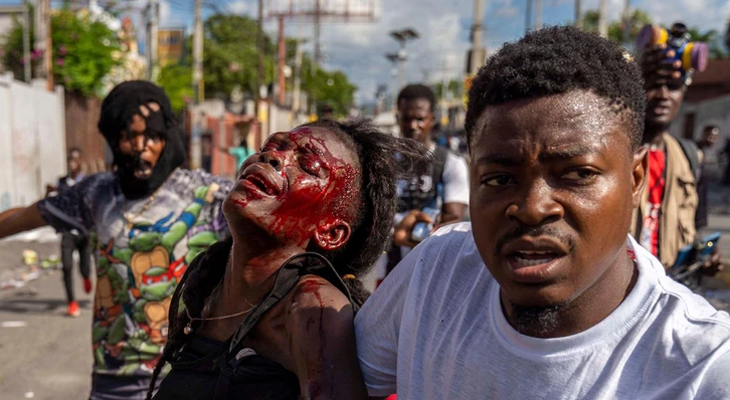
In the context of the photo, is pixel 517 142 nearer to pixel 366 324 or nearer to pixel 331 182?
pixel 366 324

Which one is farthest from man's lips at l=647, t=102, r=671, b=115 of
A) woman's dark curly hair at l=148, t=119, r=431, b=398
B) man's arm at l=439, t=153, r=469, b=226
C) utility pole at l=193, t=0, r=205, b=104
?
utility pole at l=193, t=0, r=205, b=104

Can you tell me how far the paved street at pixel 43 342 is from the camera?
5449 mm

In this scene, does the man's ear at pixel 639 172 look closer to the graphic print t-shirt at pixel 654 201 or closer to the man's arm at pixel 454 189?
the graphic print t-shirt at pixel 654 201

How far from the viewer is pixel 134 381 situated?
280 centimetres

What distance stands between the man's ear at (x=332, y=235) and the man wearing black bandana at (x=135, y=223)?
106 cm

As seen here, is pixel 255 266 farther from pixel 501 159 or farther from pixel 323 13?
pixel 323 13

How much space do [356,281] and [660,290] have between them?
102 centimetres

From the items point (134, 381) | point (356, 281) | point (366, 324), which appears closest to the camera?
point (366, 324)

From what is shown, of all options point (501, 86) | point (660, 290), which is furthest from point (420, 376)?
point (501, 86)

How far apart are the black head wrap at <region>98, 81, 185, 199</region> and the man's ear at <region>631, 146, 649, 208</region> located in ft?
7.13

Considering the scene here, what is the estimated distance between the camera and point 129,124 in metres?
2.95

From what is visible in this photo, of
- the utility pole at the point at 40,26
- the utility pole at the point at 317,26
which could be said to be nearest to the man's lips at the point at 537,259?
the utility pole at the point at 40,26

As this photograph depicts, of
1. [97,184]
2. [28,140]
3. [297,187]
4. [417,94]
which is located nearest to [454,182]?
[417,94]

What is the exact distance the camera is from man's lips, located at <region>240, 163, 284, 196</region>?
1887mm
